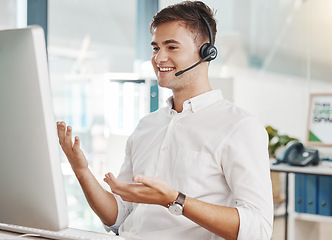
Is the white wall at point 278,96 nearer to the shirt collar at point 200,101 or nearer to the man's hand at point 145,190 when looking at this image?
the shirt collar at point 200,101

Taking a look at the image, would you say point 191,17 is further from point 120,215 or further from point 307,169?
point 307,169

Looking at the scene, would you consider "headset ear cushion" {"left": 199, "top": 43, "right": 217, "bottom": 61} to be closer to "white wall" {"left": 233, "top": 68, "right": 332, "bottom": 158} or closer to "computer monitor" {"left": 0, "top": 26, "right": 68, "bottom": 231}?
"computer monitor" {"left": 0, "top": 26, "right": 68, "bottom": 231}

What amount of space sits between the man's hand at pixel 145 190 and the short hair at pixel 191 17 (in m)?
0.62

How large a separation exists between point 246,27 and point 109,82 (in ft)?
5.44

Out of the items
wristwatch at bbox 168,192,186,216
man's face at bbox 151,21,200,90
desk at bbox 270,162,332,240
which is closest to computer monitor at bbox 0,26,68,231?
wristwatch at bbox 168,192,186,216

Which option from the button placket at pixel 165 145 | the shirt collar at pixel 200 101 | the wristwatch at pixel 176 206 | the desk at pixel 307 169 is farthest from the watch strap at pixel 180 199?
the desk at pixel 307 169

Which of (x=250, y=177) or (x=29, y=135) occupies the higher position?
(x=29, y=135)

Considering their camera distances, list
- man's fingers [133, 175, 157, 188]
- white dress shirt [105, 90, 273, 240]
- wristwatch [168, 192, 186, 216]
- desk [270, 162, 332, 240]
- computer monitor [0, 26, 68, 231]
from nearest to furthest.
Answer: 1. computer monitor [0, 26, 68, 231]
2. man's fingers [133, 175, 157, 188]
3. wristwatch [168, 192, 186, 216]
4. white dress shirt [105, 90, 273, 240]
5. desk [270, 162, 332, 240]

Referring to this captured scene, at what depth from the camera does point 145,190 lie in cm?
108

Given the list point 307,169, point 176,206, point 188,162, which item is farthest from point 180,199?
point 307,169

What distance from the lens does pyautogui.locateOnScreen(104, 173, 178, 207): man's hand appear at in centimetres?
108

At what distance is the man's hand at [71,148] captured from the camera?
122 cm

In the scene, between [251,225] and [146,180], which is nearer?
[146,180]

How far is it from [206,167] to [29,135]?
0.62 meters
